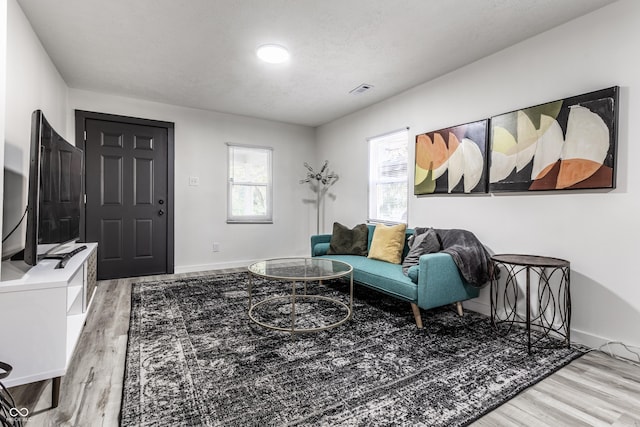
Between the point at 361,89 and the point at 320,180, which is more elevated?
the point at 361,89

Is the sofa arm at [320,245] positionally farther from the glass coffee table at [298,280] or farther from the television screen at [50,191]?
the television screen at [50,191]

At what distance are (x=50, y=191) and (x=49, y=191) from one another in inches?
0.9

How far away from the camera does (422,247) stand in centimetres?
293

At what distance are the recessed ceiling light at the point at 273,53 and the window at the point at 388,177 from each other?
170 cm

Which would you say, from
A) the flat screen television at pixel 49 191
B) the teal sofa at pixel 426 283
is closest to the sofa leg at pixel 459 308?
the teal sofa at pixel 426 283

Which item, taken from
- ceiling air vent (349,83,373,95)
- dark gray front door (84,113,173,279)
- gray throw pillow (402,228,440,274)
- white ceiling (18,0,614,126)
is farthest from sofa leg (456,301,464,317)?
dark gray front door (84,113,173,279)

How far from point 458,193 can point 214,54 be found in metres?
2.67

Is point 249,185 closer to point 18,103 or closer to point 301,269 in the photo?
point 301,269

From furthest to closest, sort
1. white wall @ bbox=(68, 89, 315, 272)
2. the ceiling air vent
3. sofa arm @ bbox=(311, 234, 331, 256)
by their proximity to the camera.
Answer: white wall @ bbox=(68, 89, 315, 272), sofa arm @ bbox=(311, 234, 331, 256), the ceiling air vent

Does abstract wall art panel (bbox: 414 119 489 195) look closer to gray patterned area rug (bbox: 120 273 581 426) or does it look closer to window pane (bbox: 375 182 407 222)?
window pane (bbox: 375 182 407 222)

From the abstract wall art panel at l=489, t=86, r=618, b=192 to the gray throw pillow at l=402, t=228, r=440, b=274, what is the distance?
696 millimetres

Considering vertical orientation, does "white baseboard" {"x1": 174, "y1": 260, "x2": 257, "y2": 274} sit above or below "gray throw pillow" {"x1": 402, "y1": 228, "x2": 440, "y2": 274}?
below

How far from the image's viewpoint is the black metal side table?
2.27m

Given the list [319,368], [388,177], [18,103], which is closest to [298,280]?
[319,368]
